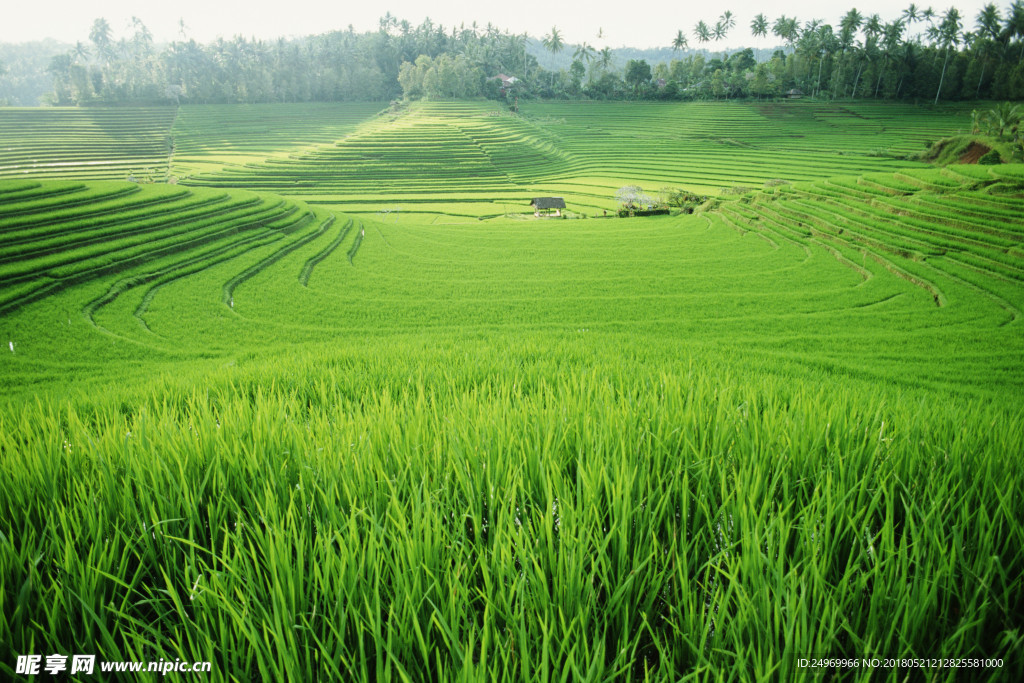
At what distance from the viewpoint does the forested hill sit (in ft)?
165

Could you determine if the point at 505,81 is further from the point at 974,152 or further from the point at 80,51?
the point at 80,51

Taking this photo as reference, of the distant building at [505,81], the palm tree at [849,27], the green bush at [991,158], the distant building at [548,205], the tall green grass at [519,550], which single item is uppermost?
the palm tree at [849,27]

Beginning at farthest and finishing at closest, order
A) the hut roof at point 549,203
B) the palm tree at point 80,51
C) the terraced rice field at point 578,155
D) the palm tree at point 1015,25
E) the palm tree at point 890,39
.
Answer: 1. the palm tree at point 80,51
2. the palm tree at point 890,39
3. the palm tree at point 1015,25
4. the terraced rice field at point 578,155
5. the hut roof at point 549,203

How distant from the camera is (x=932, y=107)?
49250 mm

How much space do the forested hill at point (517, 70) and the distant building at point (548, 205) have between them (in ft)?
139

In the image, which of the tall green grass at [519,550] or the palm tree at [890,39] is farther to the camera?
the palm tree at [890,39]

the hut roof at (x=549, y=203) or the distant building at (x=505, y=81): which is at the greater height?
the distant building at (x=505, y=81)

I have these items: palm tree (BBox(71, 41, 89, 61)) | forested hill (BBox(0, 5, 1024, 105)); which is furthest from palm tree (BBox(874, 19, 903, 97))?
palm tree (BBox(71, 41, 89, 61))

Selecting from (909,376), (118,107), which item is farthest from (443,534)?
(118,107)

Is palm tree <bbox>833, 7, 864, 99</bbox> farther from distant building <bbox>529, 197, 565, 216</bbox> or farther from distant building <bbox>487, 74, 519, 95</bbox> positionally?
distant building <bbox>529, 197, 565, 216</bbox>

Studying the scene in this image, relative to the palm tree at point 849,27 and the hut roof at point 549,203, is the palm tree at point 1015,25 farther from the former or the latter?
the hut roof at point 549,203

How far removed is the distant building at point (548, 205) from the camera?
32500 mm

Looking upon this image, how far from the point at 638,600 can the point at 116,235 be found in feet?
70.6

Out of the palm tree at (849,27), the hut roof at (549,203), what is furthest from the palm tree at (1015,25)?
the hut roof at (549,203)
